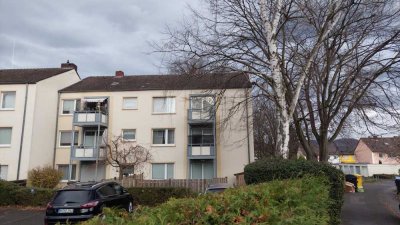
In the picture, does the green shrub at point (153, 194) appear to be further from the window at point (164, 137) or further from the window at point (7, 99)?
the window at point (7, 99)

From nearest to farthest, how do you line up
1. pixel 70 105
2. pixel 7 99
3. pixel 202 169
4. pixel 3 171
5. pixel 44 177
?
1. pixel 44 177
2. pixel 3 171
3. pixel 7 99
4. pixel 202 169
5. pixel 70 105

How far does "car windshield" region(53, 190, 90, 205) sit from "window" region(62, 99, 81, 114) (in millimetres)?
21065

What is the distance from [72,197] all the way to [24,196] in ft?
34.6

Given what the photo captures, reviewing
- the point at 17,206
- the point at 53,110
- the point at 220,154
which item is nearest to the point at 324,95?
the point at 220,154

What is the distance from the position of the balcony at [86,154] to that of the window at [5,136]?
5.01 meters

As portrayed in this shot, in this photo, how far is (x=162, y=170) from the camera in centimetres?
3077

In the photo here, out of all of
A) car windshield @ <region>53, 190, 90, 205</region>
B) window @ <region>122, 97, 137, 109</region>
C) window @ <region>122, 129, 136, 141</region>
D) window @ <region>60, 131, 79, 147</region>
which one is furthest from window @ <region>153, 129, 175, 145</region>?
car windshield @ <region>53, 190, 90, 205</region>

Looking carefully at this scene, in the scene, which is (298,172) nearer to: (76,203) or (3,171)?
(76,203)

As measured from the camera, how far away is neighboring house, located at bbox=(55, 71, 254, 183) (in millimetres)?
30078

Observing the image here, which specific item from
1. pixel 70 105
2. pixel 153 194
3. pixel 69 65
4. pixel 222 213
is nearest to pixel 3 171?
pixel 70 105

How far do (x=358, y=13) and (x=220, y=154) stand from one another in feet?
55.6

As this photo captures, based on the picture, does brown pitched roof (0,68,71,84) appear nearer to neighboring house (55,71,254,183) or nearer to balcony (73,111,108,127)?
neighboring house (55,71,254,183)

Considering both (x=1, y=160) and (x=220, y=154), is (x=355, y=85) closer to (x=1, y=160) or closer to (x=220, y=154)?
(x=220, y=154)

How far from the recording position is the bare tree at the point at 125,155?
27.2 metres
